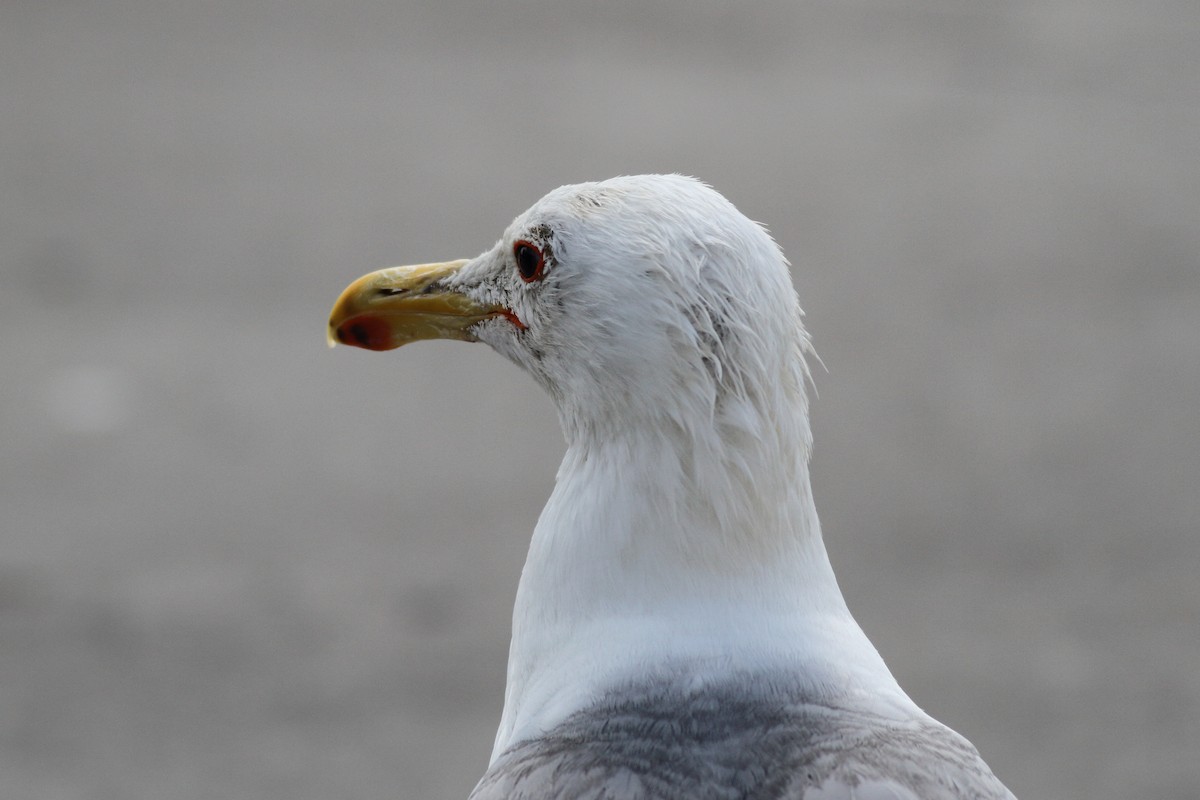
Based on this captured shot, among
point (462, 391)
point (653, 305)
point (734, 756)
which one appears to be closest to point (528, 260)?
point (653, 305)

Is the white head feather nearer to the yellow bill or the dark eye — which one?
the dark eye

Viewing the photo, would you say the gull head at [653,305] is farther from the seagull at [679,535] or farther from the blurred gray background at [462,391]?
the blurred gray background at [462,391]

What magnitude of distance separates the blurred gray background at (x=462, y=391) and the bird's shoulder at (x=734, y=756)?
7.97 ft

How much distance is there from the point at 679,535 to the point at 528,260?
1.70 ft

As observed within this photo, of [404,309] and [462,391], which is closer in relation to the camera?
[404,309]

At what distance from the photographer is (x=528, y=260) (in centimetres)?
246

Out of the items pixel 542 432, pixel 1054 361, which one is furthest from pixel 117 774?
pixel 1054 361

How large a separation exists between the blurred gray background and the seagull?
234 cm

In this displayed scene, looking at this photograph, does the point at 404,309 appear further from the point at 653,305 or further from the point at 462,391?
the point at 462,391

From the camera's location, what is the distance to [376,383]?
6383 mm

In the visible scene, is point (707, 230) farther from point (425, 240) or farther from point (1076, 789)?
point (425, 240)

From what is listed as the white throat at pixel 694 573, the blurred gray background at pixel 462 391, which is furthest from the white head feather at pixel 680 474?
the blurred gray background at pixel 462 391

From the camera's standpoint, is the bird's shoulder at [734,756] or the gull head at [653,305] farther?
the gull head at [653,305]

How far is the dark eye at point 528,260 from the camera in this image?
7.98 ft
